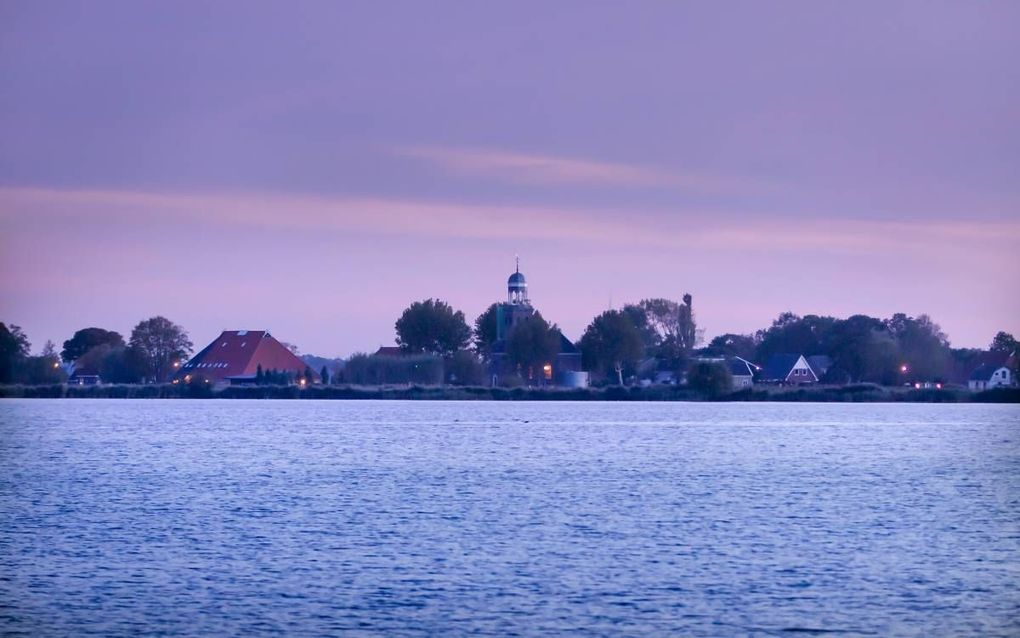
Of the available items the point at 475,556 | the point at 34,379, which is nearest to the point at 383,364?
the point at 34,379

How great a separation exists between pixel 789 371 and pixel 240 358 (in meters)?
57.0

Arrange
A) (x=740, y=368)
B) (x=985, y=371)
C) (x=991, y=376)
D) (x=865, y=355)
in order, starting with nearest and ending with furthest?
(x=865, y=355) < (x=991, y=376) < (x=740, y=368) < (x=985, y=371)

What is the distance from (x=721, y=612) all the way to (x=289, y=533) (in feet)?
37.2

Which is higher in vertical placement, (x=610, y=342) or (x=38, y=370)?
(x=610, y=342)

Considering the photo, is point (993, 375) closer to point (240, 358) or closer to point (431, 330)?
point (431, 330)

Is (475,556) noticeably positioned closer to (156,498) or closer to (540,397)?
(156,498)

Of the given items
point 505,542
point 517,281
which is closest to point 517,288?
point 517,281

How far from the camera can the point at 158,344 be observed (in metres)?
148

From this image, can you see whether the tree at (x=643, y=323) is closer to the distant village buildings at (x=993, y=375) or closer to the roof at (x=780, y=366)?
the roof at (x=780, y=366)

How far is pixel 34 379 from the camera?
13962cm

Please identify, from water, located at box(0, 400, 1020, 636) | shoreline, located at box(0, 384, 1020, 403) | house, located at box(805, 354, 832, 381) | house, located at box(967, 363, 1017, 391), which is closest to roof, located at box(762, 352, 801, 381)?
house, located at box(805, 354, 832, 381)

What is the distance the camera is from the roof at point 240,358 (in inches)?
5827

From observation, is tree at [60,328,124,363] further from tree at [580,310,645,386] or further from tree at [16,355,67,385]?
tree at [580,310,645,386]

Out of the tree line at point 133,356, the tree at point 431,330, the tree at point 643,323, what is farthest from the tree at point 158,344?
the tree at point 643,323
